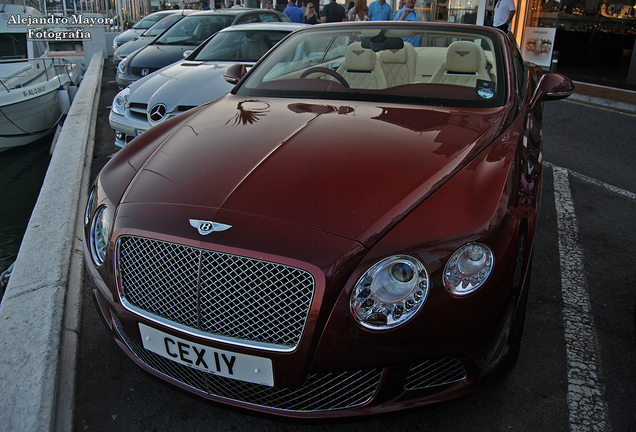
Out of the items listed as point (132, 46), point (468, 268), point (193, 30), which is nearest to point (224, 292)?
point (468, 268)

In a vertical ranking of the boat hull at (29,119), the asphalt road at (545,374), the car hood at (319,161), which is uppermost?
the car hood at (319,161)

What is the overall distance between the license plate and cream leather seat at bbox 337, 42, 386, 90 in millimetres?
1839

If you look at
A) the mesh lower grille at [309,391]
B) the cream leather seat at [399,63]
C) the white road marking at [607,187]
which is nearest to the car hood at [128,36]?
the cream leather seat at [399,63]

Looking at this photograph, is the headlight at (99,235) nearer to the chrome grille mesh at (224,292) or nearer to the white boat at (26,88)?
the chrome grille mesh at (224,292)

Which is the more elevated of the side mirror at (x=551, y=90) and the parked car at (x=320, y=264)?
the side mirror at (x=551, y=90)

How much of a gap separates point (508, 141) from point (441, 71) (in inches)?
37.6

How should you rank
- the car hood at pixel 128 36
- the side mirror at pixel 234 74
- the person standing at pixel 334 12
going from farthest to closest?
the car hood at pixel 128 36
the person standing at pixel 334 12
the side mirror at pixel 234 74

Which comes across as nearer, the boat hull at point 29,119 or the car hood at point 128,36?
the boat hull at point 29,119

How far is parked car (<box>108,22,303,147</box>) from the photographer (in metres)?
4.84

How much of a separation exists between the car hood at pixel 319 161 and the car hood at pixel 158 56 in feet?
17.9

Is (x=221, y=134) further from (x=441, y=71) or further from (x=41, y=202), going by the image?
(x=41, y=202)

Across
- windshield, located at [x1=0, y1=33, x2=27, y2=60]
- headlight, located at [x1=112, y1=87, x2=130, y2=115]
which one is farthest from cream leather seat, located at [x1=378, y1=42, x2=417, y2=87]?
windshield, located at [x1=0, y1=33, x2=27, y2=60]

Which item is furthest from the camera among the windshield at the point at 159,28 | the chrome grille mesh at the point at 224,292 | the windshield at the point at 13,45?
the windshield at the point at 159,28

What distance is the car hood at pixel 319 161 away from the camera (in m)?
1.68
